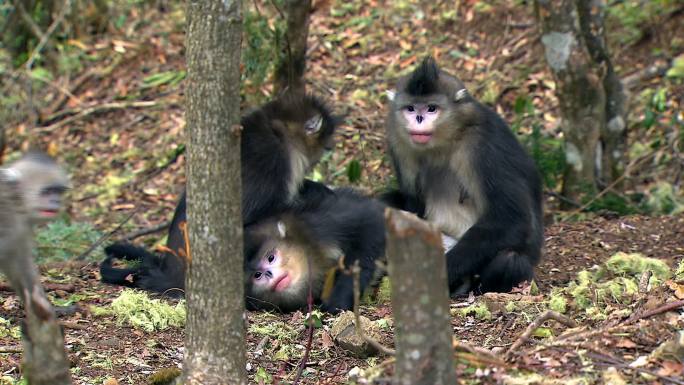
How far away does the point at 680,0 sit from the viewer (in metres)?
9.15

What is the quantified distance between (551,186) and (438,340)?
4.92 m

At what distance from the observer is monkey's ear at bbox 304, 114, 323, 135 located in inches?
216

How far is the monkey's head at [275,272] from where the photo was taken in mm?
4957

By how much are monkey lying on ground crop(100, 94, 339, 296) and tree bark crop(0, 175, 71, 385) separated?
7.33 feet

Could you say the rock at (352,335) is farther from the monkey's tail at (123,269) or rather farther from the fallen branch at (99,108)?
the fallen branch at (99,108)

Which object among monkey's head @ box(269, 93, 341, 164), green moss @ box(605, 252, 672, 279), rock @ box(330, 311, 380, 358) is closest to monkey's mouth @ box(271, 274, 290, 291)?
rock @ box(330, 311, 380, 358)

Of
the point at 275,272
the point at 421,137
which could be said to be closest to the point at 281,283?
the point at 275,272

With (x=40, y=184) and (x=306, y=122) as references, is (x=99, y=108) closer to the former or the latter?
(x=306, y=122)

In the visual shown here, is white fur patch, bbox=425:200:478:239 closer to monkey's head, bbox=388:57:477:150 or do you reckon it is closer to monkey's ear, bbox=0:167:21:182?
monkey's head, bbox=388:57:477:150

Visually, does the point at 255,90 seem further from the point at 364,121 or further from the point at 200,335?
the point at 200,335

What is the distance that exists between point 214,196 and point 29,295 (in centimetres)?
65

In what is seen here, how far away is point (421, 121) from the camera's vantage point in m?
5.43

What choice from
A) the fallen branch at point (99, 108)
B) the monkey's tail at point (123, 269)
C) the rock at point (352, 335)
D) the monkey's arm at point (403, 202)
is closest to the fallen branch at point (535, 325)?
the rock at point (352, 335)

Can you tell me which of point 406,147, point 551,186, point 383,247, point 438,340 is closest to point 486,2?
point 551,186
